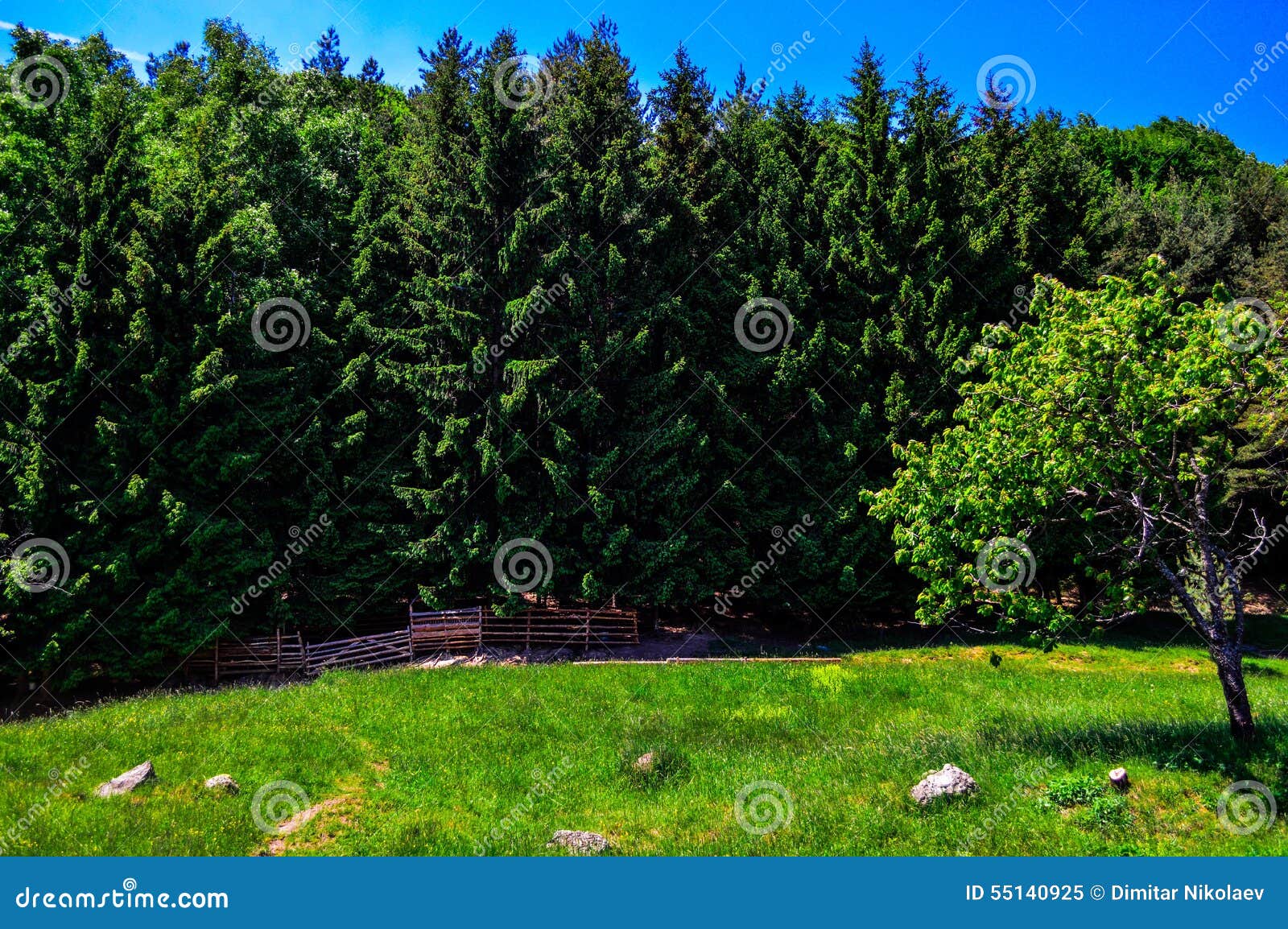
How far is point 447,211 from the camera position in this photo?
→ 26344 mm

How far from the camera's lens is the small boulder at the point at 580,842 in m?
9.20

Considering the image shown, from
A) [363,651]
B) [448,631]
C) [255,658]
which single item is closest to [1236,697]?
[448,631]

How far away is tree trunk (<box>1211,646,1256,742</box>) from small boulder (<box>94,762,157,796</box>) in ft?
52.2

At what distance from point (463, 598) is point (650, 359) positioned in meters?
10.3

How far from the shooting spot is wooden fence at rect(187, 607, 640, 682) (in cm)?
2312

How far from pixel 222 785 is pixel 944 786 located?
10.4 meters

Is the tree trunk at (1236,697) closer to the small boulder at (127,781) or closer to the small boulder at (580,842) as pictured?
the small boulder at (580,842)

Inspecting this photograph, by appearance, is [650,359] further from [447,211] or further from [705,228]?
[447,211]

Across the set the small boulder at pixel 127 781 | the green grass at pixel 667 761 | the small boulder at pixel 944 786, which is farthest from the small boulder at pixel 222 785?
the small boulder at pixel 944 786

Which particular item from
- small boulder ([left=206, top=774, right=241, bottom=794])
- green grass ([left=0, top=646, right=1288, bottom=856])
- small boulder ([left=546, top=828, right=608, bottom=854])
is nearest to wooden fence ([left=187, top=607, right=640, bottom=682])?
green grass ([left=0, top=646, right=1288, bottom=856])

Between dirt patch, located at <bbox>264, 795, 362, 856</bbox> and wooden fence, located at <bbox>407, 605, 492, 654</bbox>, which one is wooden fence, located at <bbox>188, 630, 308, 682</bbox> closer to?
wooden fence, located at <bbox>407, 605, 492, 654</bbox>

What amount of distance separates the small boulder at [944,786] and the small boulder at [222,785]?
9854 millimetres

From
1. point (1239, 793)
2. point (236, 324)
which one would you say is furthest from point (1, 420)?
point (1239, 793)

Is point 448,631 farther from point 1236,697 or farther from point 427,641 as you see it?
point 1236,697
